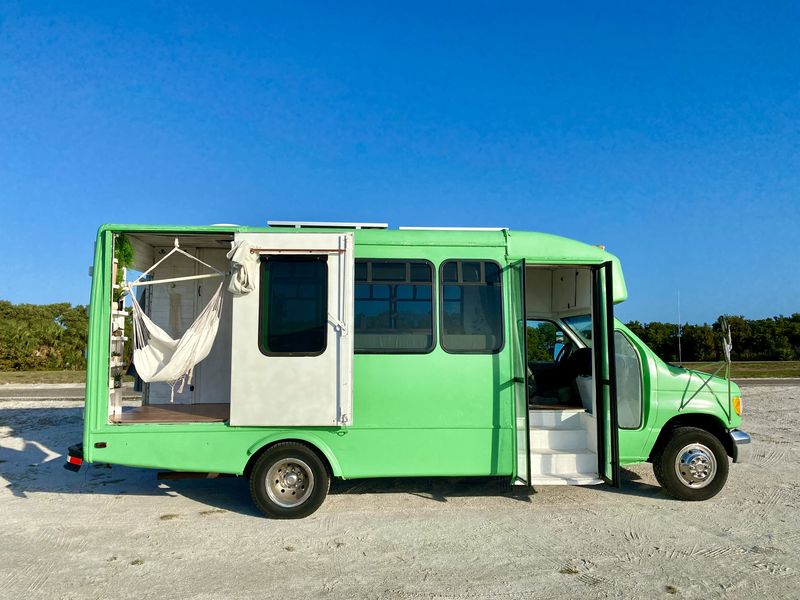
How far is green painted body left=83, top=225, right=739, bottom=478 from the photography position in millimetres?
5816

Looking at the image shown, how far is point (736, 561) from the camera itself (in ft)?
15.6

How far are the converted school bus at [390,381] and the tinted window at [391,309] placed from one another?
0.02 m

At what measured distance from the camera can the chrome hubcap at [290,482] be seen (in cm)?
591

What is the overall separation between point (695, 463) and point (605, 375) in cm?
146

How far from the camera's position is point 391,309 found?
6074mm

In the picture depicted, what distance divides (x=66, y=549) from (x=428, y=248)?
447 centimetres

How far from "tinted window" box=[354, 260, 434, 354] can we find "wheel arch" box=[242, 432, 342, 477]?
1040 millimetres

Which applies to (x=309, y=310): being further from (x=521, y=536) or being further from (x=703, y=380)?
(x=703, y=380)

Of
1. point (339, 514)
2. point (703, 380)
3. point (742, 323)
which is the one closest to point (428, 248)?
point (339, 514)

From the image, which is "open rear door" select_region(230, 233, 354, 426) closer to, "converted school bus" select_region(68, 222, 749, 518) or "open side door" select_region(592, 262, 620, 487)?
"converted school bus" select_region(68, 222, 749, 518)

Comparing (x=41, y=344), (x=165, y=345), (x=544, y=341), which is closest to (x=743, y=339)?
(x=544, y=341)

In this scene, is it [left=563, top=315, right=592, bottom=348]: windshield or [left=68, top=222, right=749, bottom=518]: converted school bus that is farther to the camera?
[left=563, top=315, right=592, bottom=348]: windshield

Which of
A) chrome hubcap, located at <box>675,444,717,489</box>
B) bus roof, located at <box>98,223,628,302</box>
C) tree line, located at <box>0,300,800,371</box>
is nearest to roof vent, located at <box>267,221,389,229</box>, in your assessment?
bus roof, located at <box>98,223,628,302</box>

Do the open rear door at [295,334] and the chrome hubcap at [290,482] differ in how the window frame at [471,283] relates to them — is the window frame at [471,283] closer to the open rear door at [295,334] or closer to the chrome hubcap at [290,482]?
the open rear door at [295,334]
